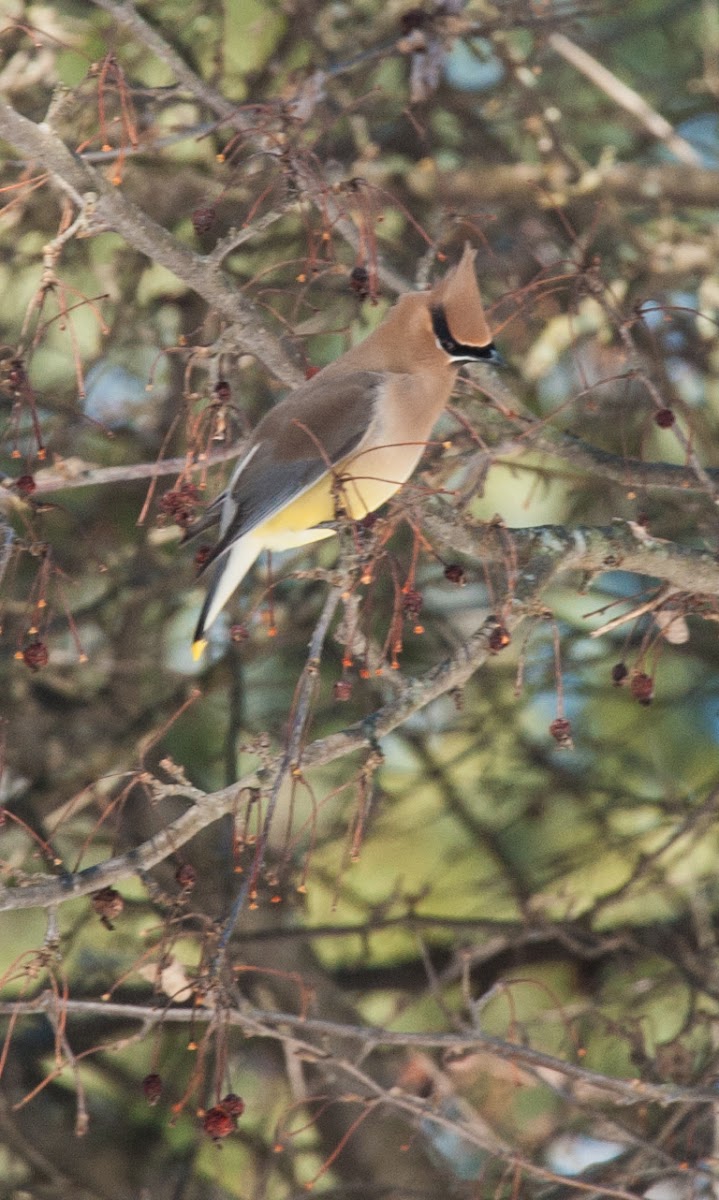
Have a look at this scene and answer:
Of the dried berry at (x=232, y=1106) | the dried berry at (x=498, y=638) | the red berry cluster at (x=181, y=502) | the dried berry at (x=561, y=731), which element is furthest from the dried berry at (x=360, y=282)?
the dried berry at (x=232, y=1106)

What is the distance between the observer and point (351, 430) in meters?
3.09

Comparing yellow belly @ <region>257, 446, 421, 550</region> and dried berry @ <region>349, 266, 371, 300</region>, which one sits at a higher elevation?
dried berry @ <region>349, 266, 371, 300</region>

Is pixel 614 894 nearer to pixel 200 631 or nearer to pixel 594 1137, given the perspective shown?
pixel 594 1137

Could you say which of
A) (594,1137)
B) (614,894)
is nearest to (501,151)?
(614,894)

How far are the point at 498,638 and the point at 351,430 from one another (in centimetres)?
82

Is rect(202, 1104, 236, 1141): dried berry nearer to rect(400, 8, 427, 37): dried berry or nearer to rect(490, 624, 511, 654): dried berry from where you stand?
rect(490, 624, 511, 654): dried berry

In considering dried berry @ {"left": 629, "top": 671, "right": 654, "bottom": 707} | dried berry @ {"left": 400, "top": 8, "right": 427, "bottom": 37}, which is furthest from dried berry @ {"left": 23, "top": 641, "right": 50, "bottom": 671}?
dried berry @ {"left": 400, "top": 8, "right": 427, "bottom": 37}

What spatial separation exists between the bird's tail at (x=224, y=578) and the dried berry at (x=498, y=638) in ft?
2.64

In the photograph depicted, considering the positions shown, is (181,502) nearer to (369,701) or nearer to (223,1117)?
(223,1117)

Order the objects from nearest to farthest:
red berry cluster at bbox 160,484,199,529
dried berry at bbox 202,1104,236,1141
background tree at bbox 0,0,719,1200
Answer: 1. dried berry at bbox 202,1104,236,1141
2. red berry cluster at bbox 160,484,199,529
3. background tree at bbox 0,0,719,1200

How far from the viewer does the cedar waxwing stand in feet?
10.2

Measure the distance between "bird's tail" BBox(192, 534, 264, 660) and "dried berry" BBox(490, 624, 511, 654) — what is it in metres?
0.80

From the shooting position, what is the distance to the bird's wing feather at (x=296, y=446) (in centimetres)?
310

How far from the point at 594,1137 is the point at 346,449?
6.57 feet
